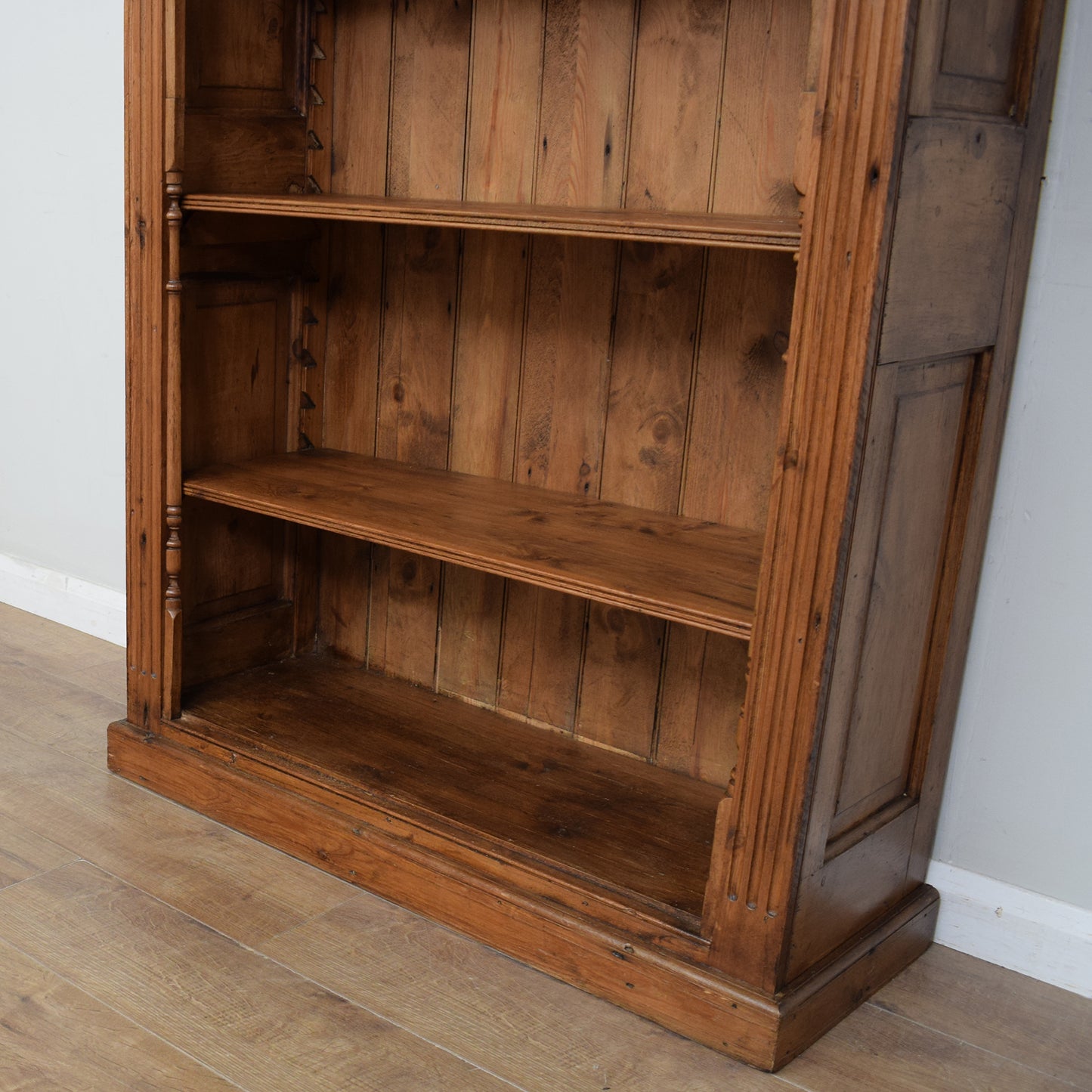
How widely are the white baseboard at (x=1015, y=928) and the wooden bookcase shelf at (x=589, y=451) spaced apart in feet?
0.19

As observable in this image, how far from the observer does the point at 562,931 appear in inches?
81.7

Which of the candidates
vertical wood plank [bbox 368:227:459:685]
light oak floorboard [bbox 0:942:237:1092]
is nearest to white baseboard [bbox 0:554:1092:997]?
vertical wood plank [bbox 368:227:459:685]

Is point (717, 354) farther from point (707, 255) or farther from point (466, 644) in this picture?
point (466, 644)

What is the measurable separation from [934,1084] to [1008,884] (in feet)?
1.51

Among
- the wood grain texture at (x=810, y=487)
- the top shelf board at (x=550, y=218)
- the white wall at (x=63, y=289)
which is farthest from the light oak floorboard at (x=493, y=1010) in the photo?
the white wall at (x=63, y=289)

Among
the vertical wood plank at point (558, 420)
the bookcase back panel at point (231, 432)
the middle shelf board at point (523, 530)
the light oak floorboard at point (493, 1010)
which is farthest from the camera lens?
the bookcase back panel at point (231, 432)

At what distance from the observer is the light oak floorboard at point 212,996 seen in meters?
1.83

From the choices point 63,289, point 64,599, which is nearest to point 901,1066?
point 64,599

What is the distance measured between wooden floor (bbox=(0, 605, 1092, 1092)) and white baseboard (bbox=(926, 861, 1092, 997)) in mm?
31

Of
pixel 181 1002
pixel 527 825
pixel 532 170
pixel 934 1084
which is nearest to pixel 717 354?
pixel 532 170

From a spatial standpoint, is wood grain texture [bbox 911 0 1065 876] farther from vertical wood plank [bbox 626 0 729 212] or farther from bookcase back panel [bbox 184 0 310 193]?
bookcase back panel [bbox 184 0 310 193]

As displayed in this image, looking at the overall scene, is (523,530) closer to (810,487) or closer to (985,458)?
(810,487)

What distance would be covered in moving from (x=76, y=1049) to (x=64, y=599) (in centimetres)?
194

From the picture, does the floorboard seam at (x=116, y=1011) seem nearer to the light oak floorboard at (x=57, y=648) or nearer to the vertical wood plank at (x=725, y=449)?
the vertical wood plank at (x=725, y=449)
